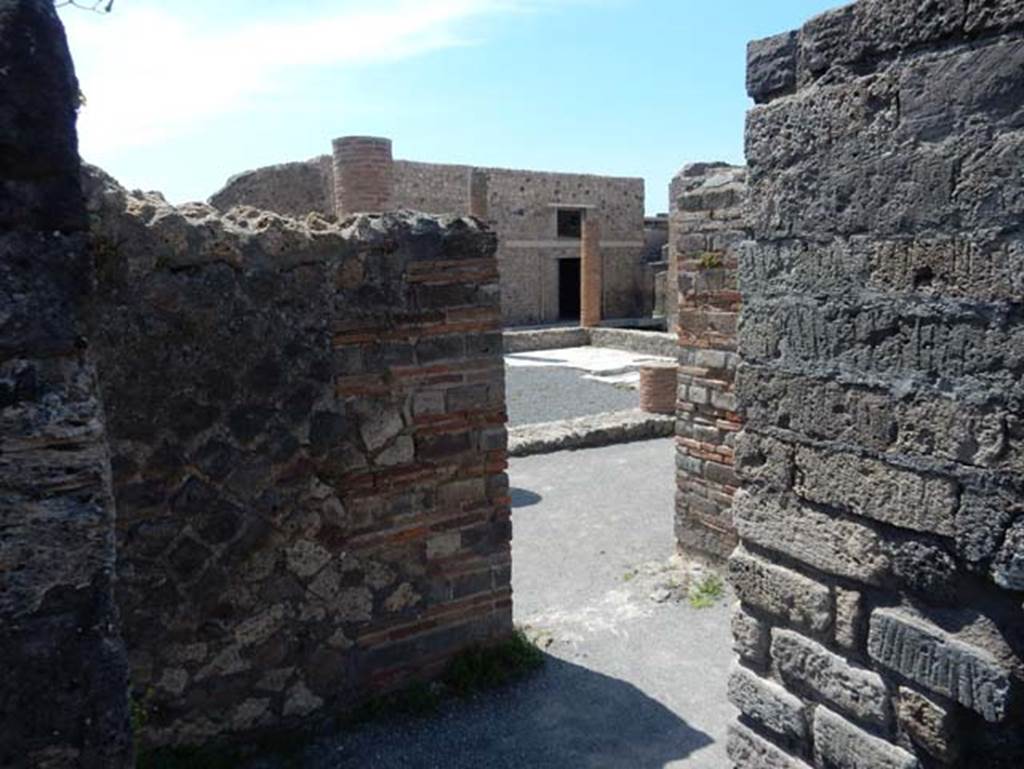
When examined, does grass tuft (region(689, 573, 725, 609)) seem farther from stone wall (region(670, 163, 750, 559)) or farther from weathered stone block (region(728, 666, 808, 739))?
weathered stone block (region(728, 666, 808, 739))

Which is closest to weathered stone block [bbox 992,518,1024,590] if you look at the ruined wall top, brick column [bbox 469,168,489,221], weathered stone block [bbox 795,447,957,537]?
weathered stone block [bbox 795,447,957,537]

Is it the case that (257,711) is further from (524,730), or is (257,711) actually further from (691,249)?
(691,249)

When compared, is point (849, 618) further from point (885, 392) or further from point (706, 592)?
point (706, 592)

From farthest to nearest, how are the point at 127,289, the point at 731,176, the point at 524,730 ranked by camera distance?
the point at 731,176
the point at 524,730
the point at 127,289

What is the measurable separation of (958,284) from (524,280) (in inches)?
955

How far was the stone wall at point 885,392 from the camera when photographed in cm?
176

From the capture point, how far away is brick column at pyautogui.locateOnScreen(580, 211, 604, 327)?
67.5ft

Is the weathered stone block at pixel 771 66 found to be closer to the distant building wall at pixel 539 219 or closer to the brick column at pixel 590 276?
the brick column at pixel 590 276

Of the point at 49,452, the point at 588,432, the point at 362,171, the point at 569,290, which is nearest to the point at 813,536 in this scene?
the point at 49,452

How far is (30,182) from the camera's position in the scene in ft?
3.80

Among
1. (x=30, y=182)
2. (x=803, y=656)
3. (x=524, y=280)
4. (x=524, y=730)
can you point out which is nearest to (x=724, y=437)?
(x=524, y=730)

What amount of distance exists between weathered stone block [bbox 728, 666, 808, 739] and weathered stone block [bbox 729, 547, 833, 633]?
8.9 inches

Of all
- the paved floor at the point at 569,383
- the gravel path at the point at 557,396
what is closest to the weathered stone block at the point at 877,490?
the gravel path at the point at 557,396

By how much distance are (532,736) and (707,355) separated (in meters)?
2.61
